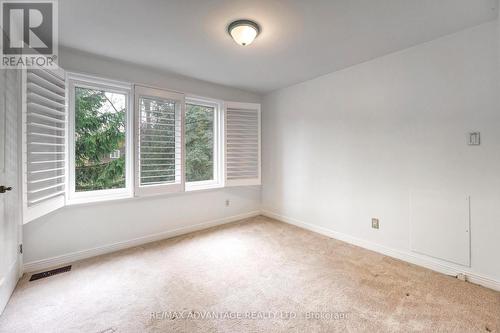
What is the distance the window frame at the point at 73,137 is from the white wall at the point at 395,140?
2355 millimetres

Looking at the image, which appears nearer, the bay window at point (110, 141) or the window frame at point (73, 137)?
the bay window at point (110, 141)

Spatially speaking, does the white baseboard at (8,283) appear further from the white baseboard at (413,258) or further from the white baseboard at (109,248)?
the white baseboard at (413,258)

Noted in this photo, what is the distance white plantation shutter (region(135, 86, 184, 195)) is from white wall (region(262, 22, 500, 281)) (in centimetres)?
177

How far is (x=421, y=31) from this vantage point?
2.12 meters

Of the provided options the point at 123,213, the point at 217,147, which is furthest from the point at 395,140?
the point at 123,213

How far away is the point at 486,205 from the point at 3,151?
161 inches

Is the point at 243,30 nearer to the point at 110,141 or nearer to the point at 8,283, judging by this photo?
the point at 110,141

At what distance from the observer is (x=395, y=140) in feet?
8.47

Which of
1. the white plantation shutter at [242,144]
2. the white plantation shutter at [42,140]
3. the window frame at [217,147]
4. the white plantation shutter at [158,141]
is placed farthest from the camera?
the white plantation shutter at [242,144]

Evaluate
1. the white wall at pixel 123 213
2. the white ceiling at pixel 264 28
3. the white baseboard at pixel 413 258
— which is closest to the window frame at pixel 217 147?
the white wall at pixel 123 213

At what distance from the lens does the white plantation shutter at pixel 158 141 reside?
2898mm

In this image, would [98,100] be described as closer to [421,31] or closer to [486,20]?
[421,31]

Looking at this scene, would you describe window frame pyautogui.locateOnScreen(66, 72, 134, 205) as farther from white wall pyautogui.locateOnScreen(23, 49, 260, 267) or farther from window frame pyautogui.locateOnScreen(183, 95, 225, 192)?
window frame pyautogui.locateOnScreen(183, 95, 225, 192)

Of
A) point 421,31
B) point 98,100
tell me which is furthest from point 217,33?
point 421,31
